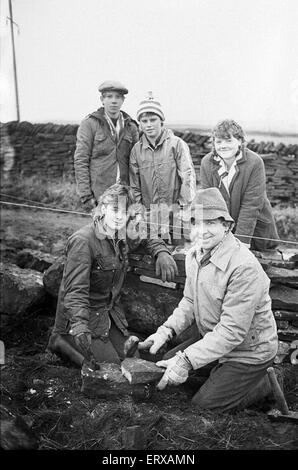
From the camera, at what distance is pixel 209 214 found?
370 cm

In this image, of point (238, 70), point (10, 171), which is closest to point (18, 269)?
point (10, 171)

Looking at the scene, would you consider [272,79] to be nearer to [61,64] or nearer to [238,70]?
[238,70]

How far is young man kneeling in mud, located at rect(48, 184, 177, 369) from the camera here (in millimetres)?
4465

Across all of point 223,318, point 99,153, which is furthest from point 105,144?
point 223,318

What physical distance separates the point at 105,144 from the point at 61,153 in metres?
1.36

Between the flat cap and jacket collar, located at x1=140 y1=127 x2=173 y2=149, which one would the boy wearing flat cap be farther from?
jacket collar, located at x1=140 y1=127 x2=173 y2=149

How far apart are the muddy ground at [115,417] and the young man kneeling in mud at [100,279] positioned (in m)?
0.25

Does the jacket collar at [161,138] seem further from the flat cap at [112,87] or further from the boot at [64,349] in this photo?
the boot at [64,349]

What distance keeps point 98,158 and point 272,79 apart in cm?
167

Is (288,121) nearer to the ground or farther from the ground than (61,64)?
nearer to the ground

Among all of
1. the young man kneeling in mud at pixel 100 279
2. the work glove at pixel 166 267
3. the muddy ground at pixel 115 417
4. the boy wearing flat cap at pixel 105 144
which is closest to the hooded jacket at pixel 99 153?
the boy wearing flat cap at pixel 105 144

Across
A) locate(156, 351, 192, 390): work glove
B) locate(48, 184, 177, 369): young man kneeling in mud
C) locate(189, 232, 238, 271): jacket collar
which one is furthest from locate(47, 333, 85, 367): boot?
locate(189, 232, 238, 271): jacket collar

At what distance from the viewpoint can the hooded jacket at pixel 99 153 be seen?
16.5ft

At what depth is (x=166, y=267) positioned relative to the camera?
4707 mm
